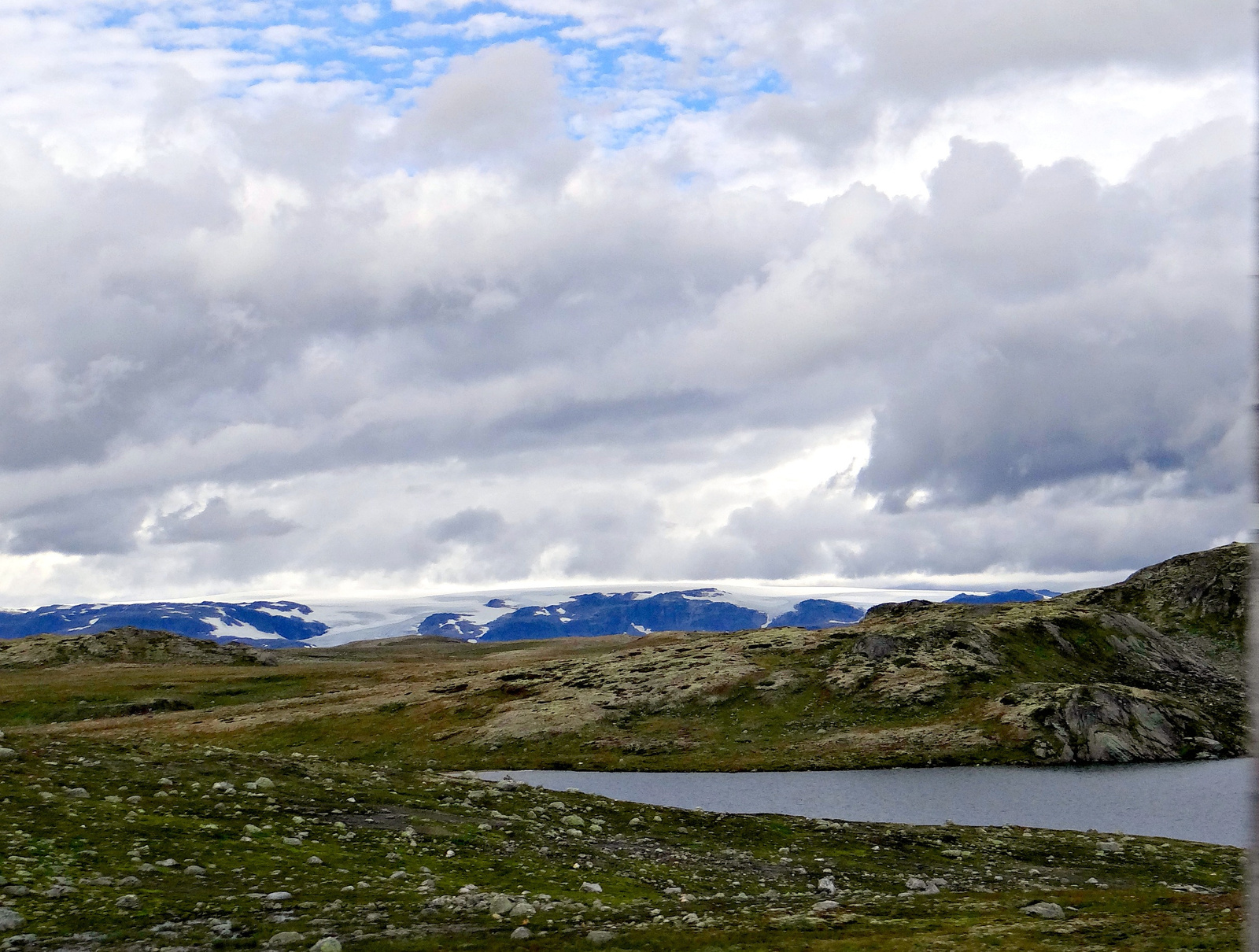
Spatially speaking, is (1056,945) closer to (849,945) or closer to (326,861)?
(849,945)

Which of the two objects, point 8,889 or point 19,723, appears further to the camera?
point 19,723

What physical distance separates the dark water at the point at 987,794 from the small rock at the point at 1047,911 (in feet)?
134

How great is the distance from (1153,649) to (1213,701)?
72.4ft

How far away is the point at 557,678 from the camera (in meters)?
145

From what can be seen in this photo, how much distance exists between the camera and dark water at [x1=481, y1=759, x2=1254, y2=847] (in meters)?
66.9

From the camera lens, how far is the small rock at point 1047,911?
25625mm

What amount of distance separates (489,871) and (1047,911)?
54.1ft

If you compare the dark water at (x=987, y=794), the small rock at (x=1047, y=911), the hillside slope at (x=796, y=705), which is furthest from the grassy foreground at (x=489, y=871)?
the hillside slope at (x=796, y=705)

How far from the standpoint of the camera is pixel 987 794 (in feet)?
259

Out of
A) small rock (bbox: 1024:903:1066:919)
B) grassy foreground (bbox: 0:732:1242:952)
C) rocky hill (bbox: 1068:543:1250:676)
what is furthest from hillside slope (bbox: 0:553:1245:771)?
small rock (bbox: 1024:903:1066:919)

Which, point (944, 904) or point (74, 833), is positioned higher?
point (74, 833)

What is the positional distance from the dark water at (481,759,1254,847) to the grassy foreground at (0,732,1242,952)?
17.3m

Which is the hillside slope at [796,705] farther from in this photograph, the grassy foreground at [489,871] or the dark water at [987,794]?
the grassy foreground at [489,871]

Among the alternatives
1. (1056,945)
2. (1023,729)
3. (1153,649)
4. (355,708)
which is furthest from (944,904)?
(1153,649)
